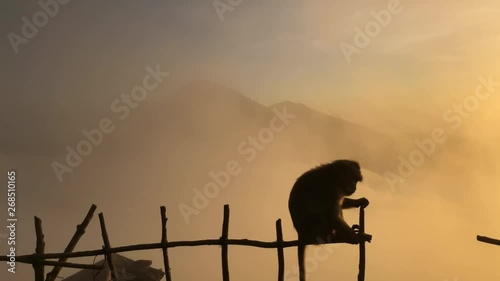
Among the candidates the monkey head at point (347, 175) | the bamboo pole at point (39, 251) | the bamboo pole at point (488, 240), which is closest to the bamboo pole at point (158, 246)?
the bamboo pole at point (39, 251)

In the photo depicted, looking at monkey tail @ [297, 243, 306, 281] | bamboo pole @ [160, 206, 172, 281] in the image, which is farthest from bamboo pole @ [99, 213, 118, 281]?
monkey tail @ [297, 243, 306, 281]

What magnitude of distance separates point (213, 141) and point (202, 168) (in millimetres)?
28979

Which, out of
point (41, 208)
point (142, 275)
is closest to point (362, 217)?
point (142, 275)

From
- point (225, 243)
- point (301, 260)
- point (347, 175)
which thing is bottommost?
point (301, 260)

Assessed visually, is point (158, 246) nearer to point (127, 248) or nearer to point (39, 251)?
point (127, 248)

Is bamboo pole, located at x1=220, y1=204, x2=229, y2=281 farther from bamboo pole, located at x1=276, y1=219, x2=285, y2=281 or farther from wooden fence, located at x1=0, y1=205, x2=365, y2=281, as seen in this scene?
bamboo pole, located at x1=276, y1=219, x2=285, y2=281

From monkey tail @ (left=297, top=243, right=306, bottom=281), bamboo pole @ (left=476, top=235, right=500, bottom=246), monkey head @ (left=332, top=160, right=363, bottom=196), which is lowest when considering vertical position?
monkey tail @ (left=297, top=243, right=306, bottom=281)

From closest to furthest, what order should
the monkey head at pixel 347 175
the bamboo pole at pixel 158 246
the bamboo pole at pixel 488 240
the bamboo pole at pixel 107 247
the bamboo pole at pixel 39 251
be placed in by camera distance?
1. the bamboo pole at pixel 488 240
2. the bamboo pole at pixel 158 246
3. the bamboo pole at pixel 107 247
4. the bamboo pole at pixel 39 251
5. the monkey head at pixel 347 175

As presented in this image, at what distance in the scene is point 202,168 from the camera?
101m

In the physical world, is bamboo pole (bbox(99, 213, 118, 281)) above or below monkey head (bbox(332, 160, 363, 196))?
below

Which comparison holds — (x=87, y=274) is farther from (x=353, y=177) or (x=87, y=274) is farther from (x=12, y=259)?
(x=353, y=177)

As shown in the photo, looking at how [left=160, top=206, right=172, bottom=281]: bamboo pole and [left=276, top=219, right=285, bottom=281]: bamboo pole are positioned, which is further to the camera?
[left=160, top=206, right=172, bottom=281]: bamboo pole

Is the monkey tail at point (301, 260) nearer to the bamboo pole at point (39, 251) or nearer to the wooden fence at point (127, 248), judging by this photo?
the wooden fence at point (127, 248)

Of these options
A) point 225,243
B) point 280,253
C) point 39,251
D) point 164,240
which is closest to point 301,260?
point 280,253
